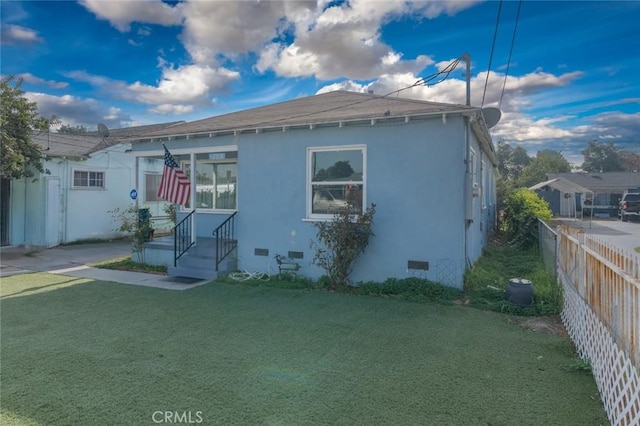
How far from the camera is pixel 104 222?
1446cm

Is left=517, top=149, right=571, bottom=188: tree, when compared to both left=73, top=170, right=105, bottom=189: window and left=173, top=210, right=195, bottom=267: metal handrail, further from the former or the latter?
left=73, top=170, right=105, bottom=189: window

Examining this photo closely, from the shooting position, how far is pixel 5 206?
13062mm

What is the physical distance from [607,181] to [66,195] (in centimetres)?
4890

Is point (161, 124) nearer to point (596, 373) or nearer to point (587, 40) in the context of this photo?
point (587, 40)

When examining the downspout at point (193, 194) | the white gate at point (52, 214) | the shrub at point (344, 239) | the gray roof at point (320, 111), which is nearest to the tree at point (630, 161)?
the gray roof at point (320, 111)

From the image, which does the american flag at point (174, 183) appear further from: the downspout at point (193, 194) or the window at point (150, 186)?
the window at point (150, 186)

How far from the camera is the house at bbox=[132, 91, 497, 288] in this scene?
6391 mm

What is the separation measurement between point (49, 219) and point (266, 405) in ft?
44.0

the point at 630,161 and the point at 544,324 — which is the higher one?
the point at 630,161

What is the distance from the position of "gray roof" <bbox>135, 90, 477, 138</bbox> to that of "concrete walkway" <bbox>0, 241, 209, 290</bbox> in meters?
3.61

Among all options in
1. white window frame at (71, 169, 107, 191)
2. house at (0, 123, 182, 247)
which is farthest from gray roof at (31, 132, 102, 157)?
white window frame at (71, 169, 107, 191)

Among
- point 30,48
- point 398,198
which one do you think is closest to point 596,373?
point 398,198

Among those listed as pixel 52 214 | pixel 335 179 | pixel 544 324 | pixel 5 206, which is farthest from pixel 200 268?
pixel 5 206

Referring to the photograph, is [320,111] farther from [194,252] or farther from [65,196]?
[65,196]
